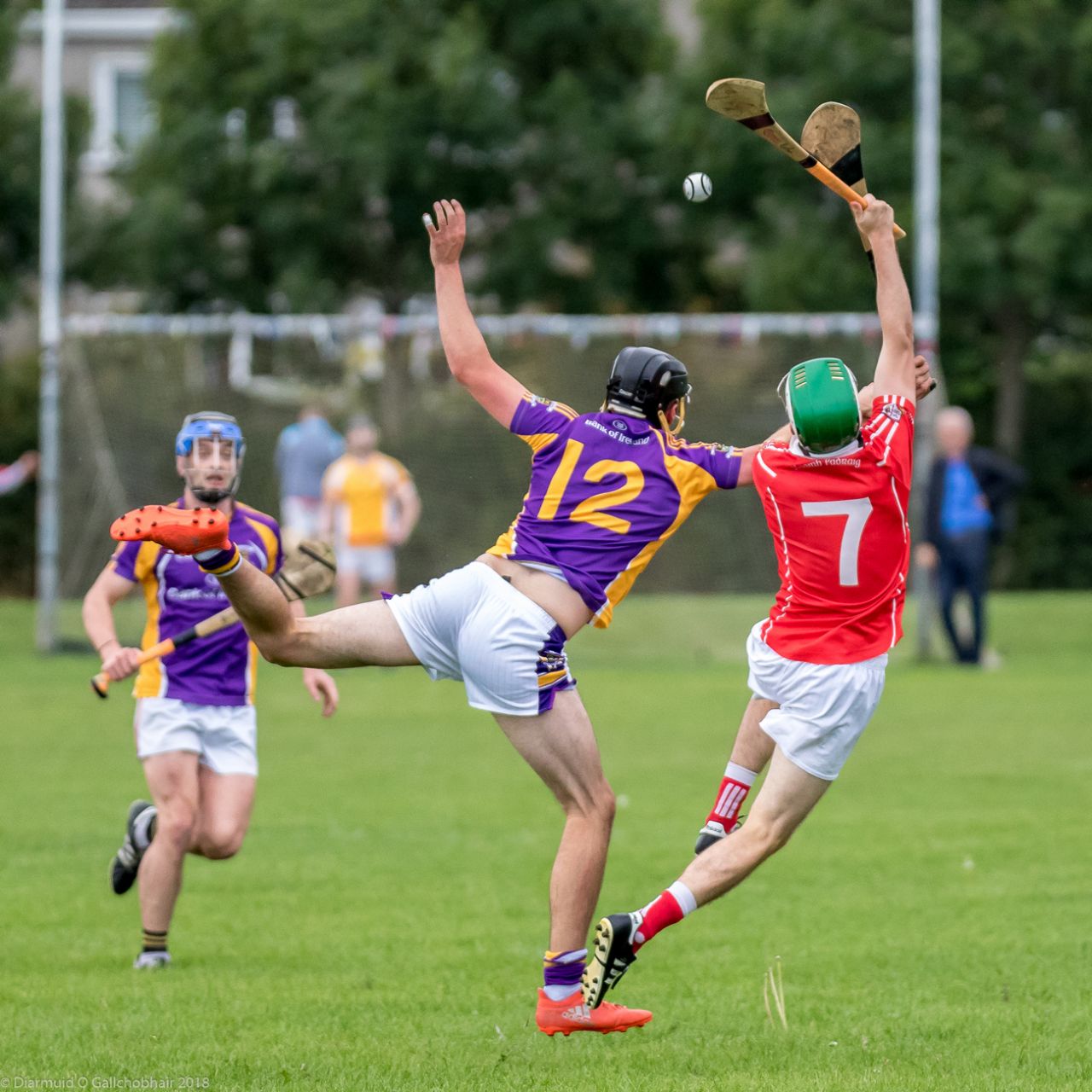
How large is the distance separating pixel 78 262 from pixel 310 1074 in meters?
27.6

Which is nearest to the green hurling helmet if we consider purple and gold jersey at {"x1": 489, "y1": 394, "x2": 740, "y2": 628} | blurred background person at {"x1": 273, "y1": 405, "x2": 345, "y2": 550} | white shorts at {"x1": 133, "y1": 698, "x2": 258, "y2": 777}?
purple and gold jersey at {"x1": 489, "y1": 394, "x2": 740, "y2": 628}

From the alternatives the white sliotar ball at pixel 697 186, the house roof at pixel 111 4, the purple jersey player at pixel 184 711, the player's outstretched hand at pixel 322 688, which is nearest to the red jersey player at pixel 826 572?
the white sliotar ball at pixel 697 186

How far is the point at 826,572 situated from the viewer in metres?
6.68

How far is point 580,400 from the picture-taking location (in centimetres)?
1962

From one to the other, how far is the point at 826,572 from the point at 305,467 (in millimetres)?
14409

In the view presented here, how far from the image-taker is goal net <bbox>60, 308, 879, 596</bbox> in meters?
19.5

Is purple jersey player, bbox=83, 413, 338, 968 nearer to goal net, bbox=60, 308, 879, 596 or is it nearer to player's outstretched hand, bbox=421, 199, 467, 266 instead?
player's outstretched hand, bbox=421, 199, 467, 266

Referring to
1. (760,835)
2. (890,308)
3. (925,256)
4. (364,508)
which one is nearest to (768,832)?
(760,835)

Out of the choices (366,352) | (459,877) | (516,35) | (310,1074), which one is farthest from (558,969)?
(516,35)

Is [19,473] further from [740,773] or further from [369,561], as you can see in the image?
[740,773]

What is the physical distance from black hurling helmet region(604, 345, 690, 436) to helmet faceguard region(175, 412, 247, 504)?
1.74 m

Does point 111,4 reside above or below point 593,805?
above

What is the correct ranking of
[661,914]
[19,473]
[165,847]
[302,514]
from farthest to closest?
[19,473] < [302,514] < [165,847] < [661,914]

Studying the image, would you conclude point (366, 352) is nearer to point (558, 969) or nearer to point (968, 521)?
point (968, 521)
